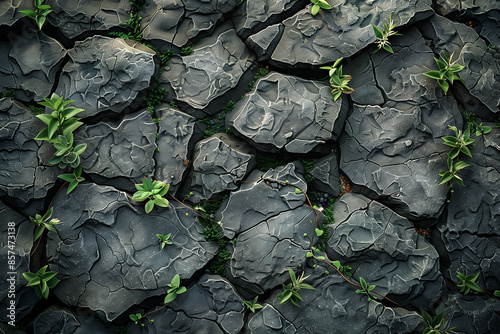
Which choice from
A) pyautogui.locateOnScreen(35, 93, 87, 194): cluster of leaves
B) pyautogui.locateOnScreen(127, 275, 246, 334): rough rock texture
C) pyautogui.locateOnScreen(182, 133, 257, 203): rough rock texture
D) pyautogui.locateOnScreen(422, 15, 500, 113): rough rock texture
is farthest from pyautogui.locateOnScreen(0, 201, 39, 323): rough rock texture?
pyautogui.locateOnScreen(422, 15, 500, 113): rough rock texture

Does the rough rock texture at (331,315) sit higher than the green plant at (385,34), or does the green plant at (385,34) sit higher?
the green plant at (385,34)

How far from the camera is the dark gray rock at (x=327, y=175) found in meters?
3.47

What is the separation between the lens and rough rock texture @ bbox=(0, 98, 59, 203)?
3227mm

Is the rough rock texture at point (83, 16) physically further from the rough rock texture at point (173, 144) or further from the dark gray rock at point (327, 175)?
the dark gray rock at point (327, 175)

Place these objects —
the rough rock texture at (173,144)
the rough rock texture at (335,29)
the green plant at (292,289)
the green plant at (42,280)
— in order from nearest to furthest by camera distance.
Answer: the green plant at (42,280) < the green plant at (292,289) < the rough rock texture at (173,144) < the rough rock texture at (335,29)

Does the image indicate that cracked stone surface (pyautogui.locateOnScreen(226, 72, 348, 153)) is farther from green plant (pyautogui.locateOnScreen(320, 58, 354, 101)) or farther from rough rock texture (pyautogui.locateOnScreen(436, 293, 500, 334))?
rough rock texture (pyautogui.locateOnScreen(436, 293, 500, 334))

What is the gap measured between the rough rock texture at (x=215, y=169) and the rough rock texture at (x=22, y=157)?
118 centimetres

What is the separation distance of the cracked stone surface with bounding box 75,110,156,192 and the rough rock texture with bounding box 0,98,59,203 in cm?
32

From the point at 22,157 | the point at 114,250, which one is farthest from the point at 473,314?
the point at 22,157

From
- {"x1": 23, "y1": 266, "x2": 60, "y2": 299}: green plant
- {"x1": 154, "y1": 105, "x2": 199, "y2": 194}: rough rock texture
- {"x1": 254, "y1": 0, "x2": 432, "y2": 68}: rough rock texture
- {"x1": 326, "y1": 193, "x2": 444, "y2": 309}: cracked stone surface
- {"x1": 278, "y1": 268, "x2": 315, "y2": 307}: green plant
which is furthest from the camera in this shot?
{"x1": 254, "y1": 0, "x2": 432, "y2": 68}: rough rock texture

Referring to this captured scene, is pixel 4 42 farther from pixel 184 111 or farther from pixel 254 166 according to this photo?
pixel 254 166

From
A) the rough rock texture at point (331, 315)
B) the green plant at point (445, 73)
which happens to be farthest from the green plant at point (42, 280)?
the green plant at point (445, 73)

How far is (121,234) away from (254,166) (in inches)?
50.1

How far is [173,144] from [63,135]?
89 centimetres
